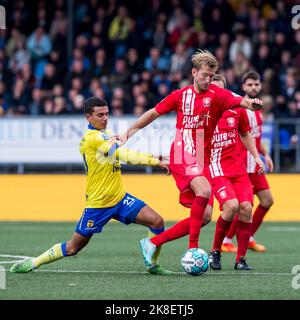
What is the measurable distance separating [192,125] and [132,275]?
5.02 feet

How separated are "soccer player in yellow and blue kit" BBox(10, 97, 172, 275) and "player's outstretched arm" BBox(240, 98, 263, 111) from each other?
1.22 meters

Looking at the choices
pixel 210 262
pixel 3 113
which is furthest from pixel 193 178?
pixel 3 113

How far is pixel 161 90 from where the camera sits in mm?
19906

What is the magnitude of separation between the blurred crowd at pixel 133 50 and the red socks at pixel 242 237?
8.47 meters

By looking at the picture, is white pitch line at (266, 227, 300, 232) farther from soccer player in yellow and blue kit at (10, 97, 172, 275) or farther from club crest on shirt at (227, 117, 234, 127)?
soccer player in yellow and blue kit at (10, 97, 172, 275)

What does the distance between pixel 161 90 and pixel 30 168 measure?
298 cm

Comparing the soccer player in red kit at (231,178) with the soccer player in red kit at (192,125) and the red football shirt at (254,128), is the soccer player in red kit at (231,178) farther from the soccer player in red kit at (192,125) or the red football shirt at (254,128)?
the red football shirt at (254,128)

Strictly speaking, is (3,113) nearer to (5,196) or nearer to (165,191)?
(5,196)

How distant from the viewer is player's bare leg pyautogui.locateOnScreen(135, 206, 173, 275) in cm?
964

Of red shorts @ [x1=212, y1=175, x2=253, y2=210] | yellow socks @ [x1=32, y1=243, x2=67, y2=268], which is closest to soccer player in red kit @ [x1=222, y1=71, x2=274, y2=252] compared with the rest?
red shorts @ [x1=212, y1=175, x2=253, y2=210]

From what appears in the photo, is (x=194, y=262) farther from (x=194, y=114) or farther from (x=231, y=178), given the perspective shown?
(x=231, y=178)

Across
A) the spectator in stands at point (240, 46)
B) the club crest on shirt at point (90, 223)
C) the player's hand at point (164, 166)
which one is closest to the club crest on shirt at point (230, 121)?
the player's hand at point (164, 166)

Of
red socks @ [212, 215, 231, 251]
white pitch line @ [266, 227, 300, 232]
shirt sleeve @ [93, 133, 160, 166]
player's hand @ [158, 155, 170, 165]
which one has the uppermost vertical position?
shirt sleeve @ [93, 133, 160, 166]

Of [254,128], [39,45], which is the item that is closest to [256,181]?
[254,128]
